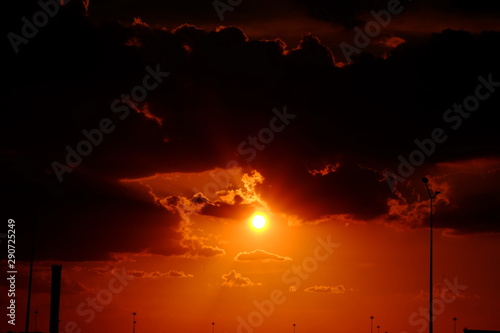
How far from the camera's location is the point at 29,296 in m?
75.1

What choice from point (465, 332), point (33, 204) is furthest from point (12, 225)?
point (465, 332)

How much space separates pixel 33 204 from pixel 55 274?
44.5 meters

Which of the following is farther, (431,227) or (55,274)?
(55,274)

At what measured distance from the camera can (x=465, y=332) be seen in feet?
384

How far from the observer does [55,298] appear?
120 meters

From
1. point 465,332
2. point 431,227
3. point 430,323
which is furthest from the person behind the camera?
point 465,332

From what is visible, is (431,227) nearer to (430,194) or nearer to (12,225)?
(430,194)

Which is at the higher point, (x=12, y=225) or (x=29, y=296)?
(x=12, y=225)

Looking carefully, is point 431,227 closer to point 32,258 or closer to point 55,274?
point 32,258

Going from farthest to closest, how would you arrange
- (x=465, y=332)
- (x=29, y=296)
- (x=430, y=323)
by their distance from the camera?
(x=465, y=332) < (x=29, y=296) < (x=430, y=323)

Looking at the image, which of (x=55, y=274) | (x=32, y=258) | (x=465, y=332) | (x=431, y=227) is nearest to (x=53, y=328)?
(x=55, y=274)

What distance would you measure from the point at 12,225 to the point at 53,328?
4579 cm

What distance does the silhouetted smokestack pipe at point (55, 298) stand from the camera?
118969mm

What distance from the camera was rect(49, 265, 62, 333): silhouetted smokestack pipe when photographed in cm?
11897
